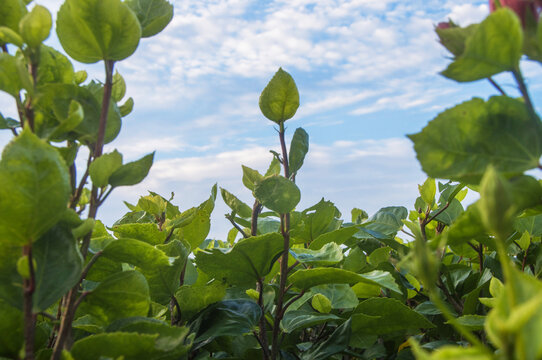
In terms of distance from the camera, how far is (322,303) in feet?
5.06

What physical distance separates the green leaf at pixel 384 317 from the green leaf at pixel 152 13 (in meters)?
0.85

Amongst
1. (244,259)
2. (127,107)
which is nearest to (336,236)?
(244,259)

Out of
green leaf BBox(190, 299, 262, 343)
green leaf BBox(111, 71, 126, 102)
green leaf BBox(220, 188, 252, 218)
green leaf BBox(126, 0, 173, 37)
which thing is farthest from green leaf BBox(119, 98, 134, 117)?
green leaf BBox(190, 299, 262, 343)

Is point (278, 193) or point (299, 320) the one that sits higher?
point (278, 193)

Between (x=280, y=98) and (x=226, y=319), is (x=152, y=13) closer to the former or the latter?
(x=280, y=98)

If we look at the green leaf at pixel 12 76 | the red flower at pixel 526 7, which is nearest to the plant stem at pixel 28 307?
the green leaf at pixel 12 76

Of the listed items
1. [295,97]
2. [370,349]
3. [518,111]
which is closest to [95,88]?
[295,97]

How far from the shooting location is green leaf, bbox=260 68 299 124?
53.1 inches

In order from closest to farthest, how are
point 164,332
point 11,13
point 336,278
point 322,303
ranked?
1. point 164,332
2. point 11,13
3. point 336,278
4. point 322,303

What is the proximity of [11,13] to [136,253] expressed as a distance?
56 cm

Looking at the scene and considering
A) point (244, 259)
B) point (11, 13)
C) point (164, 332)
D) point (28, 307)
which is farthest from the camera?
point (244, 259)

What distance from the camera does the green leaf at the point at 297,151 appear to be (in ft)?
4.67

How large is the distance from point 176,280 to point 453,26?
2.83 ft

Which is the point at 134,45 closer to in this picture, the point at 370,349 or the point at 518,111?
the point at 518,111
